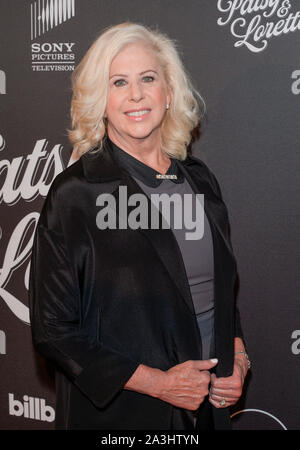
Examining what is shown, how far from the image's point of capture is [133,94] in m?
1.68

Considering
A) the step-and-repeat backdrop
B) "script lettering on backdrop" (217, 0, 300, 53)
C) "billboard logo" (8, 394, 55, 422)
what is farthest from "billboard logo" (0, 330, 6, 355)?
"script lettering on backdrop" (217, 0, 300, 53)

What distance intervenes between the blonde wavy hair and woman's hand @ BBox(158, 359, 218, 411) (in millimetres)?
735

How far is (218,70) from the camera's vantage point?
2.23 metres

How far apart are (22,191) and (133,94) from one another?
92 cm

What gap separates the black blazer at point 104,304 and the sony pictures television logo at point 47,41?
31.0 inches

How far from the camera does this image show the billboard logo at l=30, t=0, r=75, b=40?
2.23 m

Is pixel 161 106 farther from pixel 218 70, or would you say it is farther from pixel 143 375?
pixel 143 375

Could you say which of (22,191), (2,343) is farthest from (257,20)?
(2,343)

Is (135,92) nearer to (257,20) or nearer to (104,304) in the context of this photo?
(104,304)

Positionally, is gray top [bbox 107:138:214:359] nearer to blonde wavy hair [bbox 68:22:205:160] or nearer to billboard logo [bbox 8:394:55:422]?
blonde wavy hair [bbox 68:22:205:160]

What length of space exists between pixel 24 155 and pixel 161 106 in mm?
836

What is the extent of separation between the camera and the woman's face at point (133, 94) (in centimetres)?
170

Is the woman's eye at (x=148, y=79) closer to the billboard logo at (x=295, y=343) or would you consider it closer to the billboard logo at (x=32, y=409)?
the billboard logo at (x=295, y=343)

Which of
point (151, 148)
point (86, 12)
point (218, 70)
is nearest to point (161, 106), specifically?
point (151, 148)
